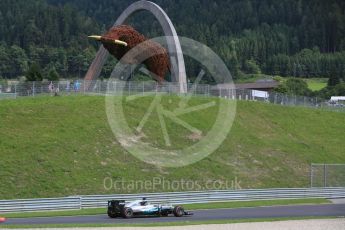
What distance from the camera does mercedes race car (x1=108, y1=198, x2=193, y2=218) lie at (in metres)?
37.3

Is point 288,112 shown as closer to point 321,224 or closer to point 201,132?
point 201,132

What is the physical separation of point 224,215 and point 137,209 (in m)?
4.48

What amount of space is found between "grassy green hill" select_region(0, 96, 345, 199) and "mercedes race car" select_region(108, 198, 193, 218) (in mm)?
10101

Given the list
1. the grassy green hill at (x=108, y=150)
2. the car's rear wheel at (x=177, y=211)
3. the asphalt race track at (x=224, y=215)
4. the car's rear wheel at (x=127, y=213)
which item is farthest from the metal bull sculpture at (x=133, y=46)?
the car's rear wheel at (x=127, y=213)

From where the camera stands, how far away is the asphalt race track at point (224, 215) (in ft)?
117

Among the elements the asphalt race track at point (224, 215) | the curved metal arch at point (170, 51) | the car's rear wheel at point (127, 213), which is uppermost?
the curved metal arch at point (170, 51)

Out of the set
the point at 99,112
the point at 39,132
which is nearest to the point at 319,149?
the point at 99,112

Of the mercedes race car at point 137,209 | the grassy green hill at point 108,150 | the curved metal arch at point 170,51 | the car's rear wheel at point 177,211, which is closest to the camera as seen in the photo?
the mercedes race car at point 137,209

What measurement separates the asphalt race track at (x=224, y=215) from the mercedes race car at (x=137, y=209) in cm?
34

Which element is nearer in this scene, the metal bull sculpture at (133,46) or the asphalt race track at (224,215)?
the asphalt race track at (224,215)

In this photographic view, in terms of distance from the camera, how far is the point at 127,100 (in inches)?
2522

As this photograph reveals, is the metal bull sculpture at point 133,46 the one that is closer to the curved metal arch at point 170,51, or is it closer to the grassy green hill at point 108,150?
the curved metal arch at point 170,51

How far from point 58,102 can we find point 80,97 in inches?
142

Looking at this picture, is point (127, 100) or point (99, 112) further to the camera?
point (127, 100)
